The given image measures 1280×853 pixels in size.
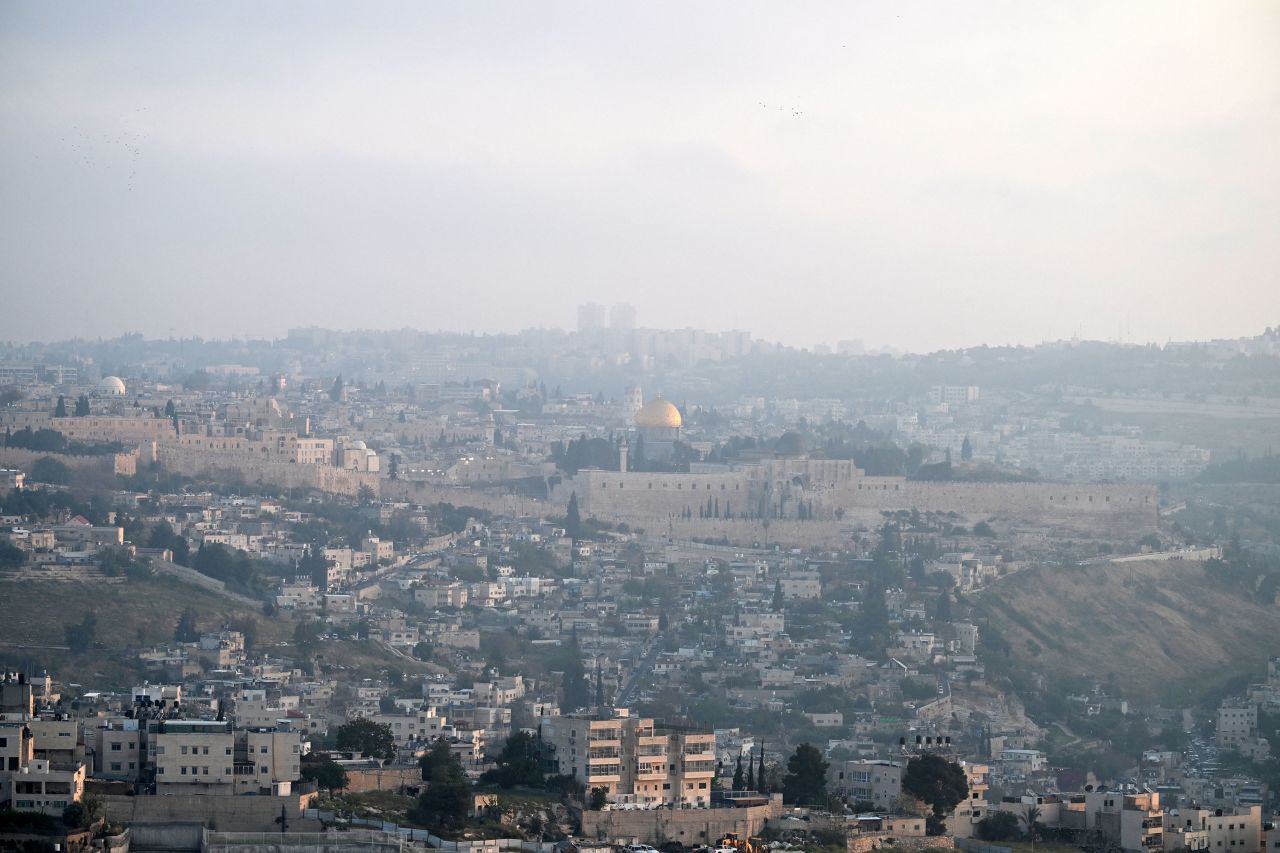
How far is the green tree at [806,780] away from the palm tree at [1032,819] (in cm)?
205

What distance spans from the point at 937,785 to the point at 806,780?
4.68 ft

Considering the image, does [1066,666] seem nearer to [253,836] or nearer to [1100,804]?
[1100,804]

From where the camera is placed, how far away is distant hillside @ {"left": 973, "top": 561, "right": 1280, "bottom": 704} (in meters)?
53.2

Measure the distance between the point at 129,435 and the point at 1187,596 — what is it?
75.6ft

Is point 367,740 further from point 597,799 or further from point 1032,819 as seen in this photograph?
point 1032,819

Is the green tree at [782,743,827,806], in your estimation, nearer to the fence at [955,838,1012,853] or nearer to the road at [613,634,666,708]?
the fence at [955,838,1012,853]

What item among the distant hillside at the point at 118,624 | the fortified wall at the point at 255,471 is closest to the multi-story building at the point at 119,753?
the distant hillside at the point at 118,624

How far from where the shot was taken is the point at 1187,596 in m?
59.3

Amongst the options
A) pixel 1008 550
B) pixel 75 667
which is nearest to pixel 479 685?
pixel 75 667

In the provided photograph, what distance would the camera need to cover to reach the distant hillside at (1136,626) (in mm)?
53219

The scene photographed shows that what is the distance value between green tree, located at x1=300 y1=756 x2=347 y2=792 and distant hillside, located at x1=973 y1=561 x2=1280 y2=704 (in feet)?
80.8

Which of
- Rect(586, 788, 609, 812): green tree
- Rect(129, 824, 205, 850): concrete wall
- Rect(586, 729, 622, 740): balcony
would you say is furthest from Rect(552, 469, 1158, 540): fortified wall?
Rect(129, 824, 205, 850): concrete wall

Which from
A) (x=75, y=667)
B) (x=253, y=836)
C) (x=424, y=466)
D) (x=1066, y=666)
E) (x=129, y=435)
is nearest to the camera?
(x=253, y=836)

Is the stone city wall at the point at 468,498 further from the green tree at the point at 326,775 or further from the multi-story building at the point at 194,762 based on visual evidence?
the multi-story building at the point at 194,762
